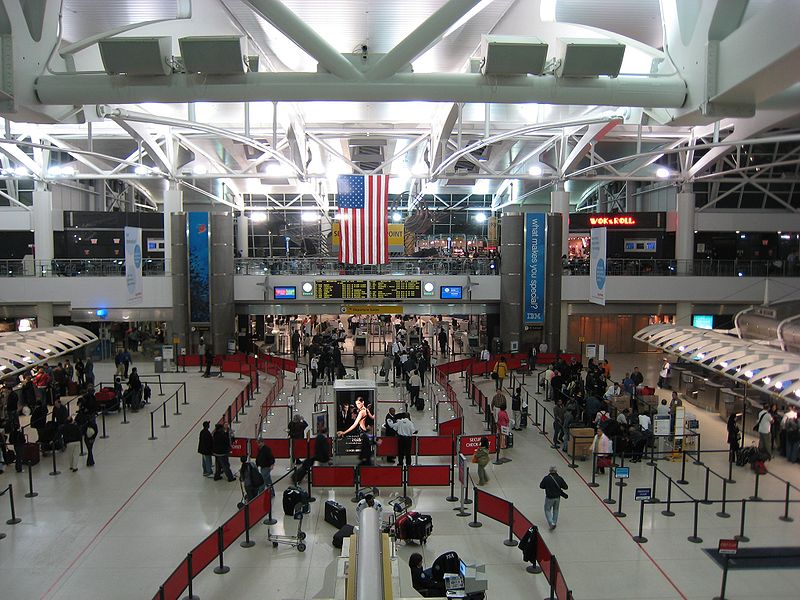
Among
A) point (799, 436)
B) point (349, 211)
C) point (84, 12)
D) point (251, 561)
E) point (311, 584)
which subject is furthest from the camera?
point (349, 211)

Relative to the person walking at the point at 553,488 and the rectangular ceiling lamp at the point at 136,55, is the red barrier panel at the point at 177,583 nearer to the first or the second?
the person walking at the point at 553,488

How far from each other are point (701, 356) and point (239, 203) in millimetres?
37811

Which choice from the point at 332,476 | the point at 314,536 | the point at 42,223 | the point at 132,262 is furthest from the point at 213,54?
the point at 42,223

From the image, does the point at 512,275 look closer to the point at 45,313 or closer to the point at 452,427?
the point at 452,427

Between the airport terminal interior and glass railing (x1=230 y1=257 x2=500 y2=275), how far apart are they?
0.57 feet

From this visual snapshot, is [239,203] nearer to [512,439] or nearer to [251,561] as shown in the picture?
[512,439]

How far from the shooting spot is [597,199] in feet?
157

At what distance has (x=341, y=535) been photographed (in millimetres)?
9133

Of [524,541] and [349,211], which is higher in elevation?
[349,211]

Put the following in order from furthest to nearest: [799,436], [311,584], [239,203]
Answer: [239,203]
[799,436]
[311,584]

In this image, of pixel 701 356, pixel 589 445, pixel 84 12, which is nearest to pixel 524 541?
pixel 589 445

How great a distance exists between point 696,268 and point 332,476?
23932 mm

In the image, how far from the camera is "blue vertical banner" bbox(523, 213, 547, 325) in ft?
90.7

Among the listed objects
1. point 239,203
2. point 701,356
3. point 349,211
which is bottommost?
point 701,356
